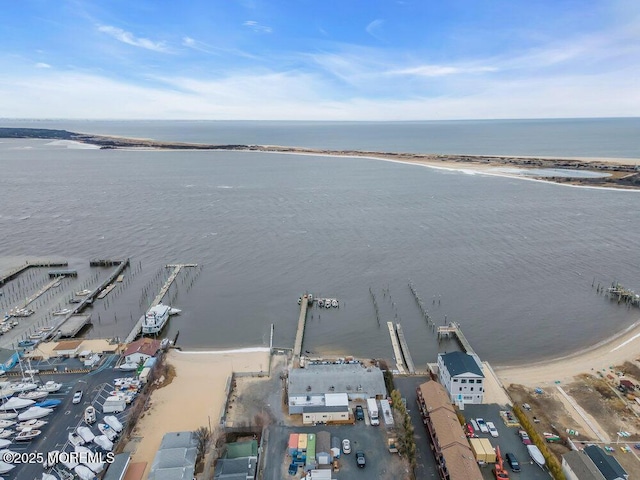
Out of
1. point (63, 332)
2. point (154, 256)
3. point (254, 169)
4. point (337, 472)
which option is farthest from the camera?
point (254, 169)

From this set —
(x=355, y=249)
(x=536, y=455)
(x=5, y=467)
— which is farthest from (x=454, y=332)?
(x=5, y=467)

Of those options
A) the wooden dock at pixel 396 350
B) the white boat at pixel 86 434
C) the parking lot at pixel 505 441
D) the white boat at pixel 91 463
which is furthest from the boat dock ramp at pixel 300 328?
the white boat at pixel 91 463

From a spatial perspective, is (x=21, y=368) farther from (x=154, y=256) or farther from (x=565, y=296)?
(x=565, y=296)

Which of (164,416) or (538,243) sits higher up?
(538,243)

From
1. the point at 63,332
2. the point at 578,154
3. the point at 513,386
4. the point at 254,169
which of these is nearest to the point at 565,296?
the point at 513,386

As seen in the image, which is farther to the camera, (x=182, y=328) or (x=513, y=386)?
(x=182, y=328)

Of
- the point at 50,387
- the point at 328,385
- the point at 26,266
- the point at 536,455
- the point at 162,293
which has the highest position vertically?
the point at 328,385

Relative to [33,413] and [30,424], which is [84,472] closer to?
[30,424]

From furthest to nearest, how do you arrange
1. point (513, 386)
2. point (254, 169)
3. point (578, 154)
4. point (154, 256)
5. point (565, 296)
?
point (578, 154) < point (254, 169) < point (154, 256) < point (565, 296) < point (513, 386)
